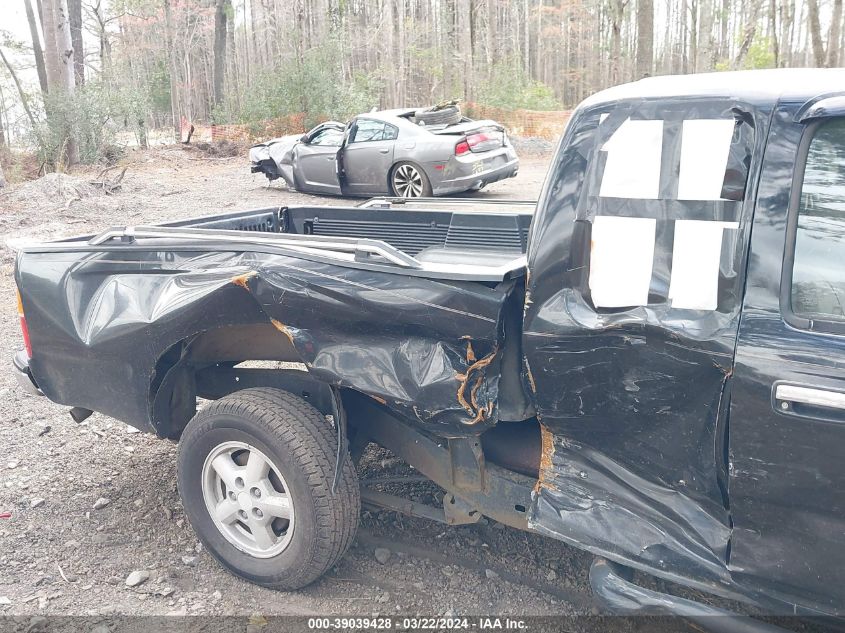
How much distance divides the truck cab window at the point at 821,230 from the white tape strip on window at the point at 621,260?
420mm

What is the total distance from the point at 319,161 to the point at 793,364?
13929mm

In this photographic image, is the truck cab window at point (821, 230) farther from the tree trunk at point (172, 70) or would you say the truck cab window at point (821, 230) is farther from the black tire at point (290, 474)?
the tree trunk at point (172, 70)

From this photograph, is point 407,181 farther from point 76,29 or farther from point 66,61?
point 76,29

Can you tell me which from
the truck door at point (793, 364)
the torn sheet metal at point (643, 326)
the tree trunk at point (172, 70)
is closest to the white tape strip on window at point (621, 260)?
the torn sheet metal at point (643, 326)

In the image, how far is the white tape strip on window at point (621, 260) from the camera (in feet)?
→ 7.86

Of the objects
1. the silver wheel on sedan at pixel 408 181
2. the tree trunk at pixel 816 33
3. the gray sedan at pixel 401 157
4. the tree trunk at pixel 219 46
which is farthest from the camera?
the tree trunk at pixel 219 46

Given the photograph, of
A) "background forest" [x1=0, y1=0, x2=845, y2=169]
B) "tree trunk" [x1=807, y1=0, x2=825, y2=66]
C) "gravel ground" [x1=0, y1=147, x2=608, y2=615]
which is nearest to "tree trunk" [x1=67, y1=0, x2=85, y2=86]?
"background forest" [x1=0, y1=0, x2=845, y2=169]

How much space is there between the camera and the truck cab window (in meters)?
2.17

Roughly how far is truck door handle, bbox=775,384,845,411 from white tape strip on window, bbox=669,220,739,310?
0.32m

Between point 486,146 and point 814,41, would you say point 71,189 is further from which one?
point 814,41

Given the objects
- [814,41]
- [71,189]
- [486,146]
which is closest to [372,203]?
[486,146]

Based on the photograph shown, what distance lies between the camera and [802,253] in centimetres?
221

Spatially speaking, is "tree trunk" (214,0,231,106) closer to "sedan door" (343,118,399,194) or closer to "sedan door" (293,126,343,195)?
"sedan door" (293,126,343,195)

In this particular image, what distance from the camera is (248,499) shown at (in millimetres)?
3266
